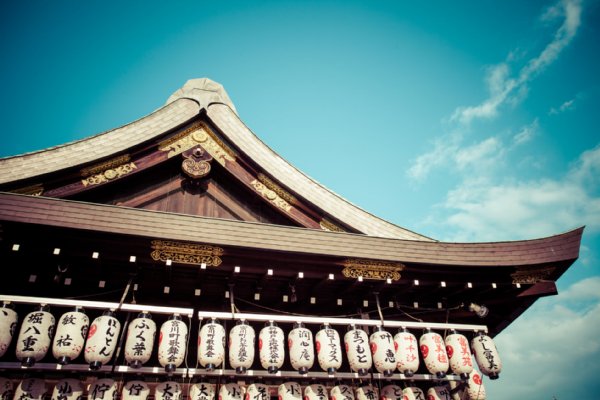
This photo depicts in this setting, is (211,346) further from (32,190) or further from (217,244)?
(32,190)

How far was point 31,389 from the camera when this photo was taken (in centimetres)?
540

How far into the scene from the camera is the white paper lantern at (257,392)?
6.13 m

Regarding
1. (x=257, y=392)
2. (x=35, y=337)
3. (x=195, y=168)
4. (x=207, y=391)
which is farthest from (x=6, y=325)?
(x=195, y=168)

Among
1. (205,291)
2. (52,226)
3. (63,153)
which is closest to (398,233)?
(205,291)

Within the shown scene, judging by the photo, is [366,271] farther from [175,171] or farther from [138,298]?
[175,171]

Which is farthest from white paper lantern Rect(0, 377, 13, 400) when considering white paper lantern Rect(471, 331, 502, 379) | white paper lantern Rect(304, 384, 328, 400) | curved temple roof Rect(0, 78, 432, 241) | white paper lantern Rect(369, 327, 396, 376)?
white paper lantern Rect(471, 331, 502, 379)

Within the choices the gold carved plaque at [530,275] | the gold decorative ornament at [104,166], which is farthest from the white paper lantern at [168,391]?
the gold carved plaque at [530,275]

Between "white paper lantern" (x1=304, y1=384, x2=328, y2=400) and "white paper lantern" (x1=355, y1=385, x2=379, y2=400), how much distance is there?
64 centimetres

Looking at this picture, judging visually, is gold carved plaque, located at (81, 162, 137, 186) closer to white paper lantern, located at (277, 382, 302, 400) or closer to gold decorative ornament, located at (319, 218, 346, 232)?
gold decorative ornament, located at (319, 218, 346, 232)

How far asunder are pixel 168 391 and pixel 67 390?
1436 mm

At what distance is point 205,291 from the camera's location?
7.33 meters

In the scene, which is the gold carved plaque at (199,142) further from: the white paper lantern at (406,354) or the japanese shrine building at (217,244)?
the white paper lantern at (406,354)

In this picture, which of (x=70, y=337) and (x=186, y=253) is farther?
(x=186, y=253)

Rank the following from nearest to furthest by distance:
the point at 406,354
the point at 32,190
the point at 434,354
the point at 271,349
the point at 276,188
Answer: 1. the point at 271,349
2. the point at 406,354
3. the point at 434,354
4. the point at 32,190
5. the point at 276,188
